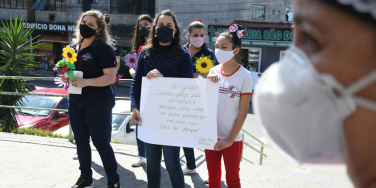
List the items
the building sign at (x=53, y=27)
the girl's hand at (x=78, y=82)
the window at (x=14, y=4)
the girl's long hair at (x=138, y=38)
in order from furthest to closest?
the window at (x=14, y=4), the building sign at (x=53, y=27), the girl's long hair at (x=138, y=38), the girl's hand at (x=78, y=82)

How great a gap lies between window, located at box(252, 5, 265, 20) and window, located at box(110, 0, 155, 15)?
28.9 ft

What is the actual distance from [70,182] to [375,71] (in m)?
4.38

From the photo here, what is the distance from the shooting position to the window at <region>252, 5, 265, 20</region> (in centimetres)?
2945

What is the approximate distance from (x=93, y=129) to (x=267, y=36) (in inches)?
903

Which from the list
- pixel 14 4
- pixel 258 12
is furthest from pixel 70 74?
pixel 14 4

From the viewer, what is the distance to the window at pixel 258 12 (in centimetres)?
2945

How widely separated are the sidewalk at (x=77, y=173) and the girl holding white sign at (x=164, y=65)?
1.01 metres

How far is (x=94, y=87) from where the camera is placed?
4.09 m

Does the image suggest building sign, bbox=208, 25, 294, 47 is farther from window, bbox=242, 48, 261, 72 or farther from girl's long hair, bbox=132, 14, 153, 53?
girl's long hair, bbox=132, 14, 153, 53

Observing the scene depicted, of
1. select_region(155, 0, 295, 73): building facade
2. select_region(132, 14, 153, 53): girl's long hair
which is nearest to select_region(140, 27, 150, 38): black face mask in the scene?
select_region(132, 14, 153, 53): girl's long hair

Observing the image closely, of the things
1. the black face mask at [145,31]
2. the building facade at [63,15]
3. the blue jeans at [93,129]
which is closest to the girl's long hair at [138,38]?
the black face mask at [145,31]

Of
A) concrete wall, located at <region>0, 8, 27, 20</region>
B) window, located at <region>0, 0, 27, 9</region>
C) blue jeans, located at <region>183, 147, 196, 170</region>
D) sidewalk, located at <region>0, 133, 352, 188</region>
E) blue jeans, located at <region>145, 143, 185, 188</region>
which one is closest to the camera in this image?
blue jeans, located at <region>145, 143, 185, 188</region>

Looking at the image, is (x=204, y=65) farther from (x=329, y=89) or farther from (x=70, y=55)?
(x=329, y=89)

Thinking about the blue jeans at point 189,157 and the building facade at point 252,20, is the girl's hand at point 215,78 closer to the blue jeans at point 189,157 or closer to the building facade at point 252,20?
the blue jeans at point 189,157
